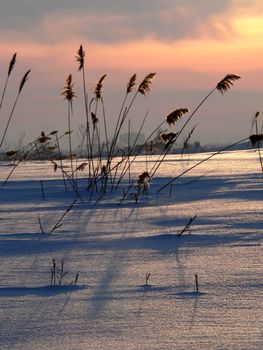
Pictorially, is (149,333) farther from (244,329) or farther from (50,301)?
(50,301)

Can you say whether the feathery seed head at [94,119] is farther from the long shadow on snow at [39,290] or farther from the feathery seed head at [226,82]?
the long shadow on snow at [39,290]

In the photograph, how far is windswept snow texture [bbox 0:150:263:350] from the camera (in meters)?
1.32

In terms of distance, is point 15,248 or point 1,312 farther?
point 15,248

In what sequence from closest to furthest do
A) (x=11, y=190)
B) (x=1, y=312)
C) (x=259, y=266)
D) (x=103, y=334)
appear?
(x=103, y=334), (x=1, y=312), (x=259, y=266), (x=11, y=190)

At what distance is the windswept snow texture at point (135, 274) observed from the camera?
132 cm

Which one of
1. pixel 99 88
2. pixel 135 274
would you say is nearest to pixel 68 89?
pixel 99 88

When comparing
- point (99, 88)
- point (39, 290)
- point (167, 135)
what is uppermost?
point (99, 88)

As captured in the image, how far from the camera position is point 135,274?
1829 mm

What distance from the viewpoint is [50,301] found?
156cm

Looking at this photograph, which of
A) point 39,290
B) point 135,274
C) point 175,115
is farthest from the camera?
point 175,115

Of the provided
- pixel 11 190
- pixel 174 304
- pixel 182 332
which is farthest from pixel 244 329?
pixel 11 190

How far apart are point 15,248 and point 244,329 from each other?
3.52ft

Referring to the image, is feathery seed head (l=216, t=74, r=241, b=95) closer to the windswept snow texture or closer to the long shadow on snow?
the windswept snow texture

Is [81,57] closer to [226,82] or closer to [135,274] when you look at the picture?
[226,82]
